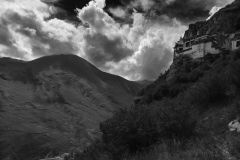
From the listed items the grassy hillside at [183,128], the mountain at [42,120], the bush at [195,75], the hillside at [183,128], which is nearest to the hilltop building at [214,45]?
the bush at [195,75]

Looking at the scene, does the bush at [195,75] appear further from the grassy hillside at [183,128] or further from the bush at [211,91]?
the bush at [211,91]

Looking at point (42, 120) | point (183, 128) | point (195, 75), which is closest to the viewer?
point (183, 128)

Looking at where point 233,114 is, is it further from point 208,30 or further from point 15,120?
point 15,120

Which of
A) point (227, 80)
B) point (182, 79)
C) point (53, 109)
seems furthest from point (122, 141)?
point (53, 109)

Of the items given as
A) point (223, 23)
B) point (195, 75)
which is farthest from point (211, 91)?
point (223, 23)

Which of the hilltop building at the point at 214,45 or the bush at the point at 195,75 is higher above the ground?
the hilltop building at the point at 214,45

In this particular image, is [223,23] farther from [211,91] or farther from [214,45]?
[211,91]

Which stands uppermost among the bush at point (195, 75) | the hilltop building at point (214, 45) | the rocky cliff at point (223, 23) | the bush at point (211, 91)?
the rocky cliff at point (223, 23)

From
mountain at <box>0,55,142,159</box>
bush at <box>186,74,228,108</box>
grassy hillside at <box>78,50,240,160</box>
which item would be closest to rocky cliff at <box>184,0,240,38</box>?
bush at <box>186,74,228,108</box>

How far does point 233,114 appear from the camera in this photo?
10.6 meters

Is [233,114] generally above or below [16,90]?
below

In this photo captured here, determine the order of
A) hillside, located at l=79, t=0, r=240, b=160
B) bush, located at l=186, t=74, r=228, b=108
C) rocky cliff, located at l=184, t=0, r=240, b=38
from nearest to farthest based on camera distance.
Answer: hillside, located at l=79, t=0, r=240, b=160 → bush, located at l=186, t=74, r=228, b=108 → rocky cliff, located at l=184, t=0, r=240, b=38

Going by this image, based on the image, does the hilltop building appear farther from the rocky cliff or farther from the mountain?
the mountain

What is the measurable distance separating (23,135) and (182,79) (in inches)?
4023
